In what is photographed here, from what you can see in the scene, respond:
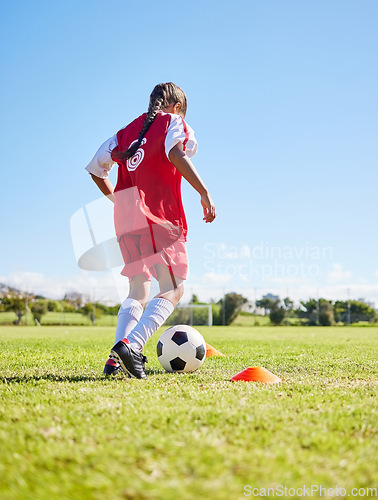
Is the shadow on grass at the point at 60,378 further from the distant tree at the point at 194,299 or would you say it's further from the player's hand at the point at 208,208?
the distant tree at the point at 194,299

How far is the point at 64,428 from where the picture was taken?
1.96 metres

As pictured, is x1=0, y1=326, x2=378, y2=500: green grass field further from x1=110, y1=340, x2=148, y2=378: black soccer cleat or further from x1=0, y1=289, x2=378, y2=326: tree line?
x1=0, y1=289, x2=378, y2=326: tree line

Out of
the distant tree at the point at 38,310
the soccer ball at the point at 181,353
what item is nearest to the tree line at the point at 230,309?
the distant tree at the point at 38,310

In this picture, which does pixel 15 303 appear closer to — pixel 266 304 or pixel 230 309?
pixel 230 309

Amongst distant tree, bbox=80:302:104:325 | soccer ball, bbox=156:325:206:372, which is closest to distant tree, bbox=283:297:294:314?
distant tree, bbox=80:302:104:325

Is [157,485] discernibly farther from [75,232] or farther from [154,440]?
[75,232]

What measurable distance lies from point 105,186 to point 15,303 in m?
31.7

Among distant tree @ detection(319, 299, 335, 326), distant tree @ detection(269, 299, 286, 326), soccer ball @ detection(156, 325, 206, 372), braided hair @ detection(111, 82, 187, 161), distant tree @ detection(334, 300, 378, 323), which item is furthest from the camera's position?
distant tree @ detection(334, 300, 378, 323)

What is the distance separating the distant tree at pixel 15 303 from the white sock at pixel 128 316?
3156 centimetres

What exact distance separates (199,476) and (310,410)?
111 cm

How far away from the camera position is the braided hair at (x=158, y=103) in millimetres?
3777

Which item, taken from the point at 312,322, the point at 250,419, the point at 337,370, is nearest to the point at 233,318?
the point at 312,322

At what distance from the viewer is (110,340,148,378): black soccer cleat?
10.6 feet

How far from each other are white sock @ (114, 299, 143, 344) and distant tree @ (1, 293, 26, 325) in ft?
104
